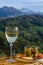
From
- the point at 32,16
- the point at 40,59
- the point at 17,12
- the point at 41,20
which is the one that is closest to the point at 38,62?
the point at 40,59

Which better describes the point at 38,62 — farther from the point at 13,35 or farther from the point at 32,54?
the point at 13,35

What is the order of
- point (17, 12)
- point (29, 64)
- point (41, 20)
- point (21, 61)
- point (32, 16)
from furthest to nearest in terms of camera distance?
point (17, 12) < point (32, 16) < point (41, 20) < point (21, 61) < point (29, 64)

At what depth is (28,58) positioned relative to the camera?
5.38 ft

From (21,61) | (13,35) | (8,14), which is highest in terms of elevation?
(13,35)

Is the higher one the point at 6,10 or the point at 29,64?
the point at 29,64

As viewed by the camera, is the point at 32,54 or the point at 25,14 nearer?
the point at 32,54

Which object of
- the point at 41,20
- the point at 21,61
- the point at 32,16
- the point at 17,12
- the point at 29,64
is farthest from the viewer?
the point at 17,12

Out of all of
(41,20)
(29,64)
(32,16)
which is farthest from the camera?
(32,16)

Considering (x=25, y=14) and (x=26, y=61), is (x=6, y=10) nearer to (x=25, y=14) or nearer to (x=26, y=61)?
(x=25, y=14)

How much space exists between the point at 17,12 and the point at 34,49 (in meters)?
34.5

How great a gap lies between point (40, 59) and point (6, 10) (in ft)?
120

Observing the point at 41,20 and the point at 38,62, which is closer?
the point at 38,62

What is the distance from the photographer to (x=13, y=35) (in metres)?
1.70

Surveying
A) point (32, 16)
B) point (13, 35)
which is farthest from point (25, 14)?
point (13, 35)
